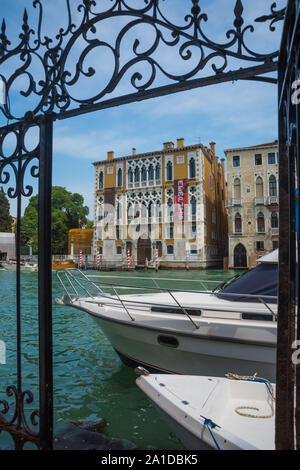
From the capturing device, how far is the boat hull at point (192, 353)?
14.3ft

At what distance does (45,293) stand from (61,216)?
153 feet

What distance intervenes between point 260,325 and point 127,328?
1850mm

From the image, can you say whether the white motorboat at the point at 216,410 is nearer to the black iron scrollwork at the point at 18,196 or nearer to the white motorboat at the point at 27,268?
the black iron scrollwork at the point at 18,196

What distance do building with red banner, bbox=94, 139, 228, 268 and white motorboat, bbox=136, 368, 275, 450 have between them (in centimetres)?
3282

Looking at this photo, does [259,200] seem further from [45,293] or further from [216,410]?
[45,293]

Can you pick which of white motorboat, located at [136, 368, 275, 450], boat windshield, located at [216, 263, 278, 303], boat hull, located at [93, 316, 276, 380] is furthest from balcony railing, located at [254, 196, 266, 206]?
white motorboat, located at [136, 368, 275, 450]

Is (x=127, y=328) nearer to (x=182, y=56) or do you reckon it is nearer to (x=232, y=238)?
(x=182, y=56)

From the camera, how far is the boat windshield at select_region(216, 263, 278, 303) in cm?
489

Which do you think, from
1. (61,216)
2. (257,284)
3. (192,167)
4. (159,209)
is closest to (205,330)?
(257,284)

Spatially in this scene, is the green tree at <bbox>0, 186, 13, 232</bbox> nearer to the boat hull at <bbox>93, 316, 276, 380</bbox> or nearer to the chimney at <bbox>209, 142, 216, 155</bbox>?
the boat hull at <bbox>93, 316, 276, 380</bbox>

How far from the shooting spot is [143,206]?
130ft

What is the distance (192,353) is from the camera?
4699mm

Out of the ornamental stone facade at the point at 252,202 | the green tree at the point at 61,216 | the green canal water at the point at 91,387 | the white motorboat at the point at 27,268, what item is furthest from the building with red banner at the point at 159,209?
the green canal water at the point at 91,387

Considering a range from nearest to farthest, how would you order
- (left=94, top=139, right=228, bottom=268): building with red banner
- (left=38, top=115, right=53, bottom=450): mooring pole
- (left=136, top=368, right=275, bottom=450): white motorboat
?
(left=38, top=115, right=53, bottom=450): mooring pole < (left=136, top=368, right=275, bottom=450): white motorboat < (left=94, top=139, right=228, bottom=268): building with red banner
